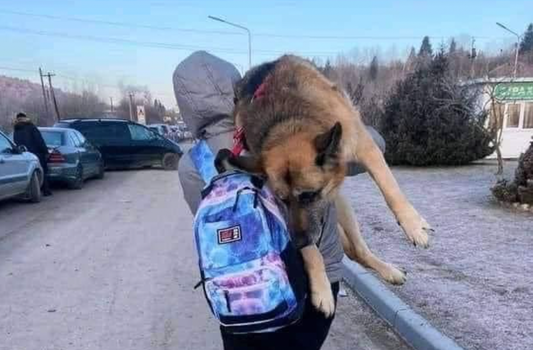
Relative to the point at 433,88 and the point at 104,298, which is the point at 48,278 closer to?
the point at 104,298

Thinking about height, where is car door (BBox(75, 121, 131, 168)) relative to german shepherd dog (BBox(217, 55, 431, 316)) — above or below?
below

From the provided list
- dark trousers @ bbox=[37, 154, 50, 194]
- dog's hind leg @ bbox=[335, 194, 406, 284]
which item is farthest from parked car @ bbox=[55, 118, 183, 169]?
dog's hind leg @ bbox=[335, 194, 406, 284]

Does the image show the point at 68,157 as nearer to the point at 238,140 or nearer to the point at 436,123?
the point at 436,123

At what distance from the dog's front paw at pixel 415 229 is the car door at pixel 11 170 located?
32.2ft

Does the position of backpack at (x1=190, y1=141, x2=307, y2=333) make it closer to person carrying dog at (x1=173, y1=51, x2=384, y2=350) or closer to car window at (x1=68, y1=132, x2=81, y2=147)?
person carrying dog at (x1=173, y1=51, x2=384, y2=350)

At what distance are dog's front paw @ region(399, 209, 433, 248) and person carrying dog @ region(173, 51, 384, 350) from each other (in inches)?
21.5

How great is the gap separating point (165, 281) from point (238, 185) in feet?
14.2

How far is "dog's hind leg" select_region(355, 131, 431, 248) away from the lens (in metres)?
2.39

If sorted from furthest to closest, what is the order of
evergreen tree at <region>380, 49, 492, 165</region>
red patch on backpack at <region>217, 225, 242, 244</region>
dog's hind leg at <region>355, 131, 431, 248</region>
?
1. evergreen tree at <region>380, 49, 492, 165</region>
2. dog's hind leg at <region>355, 131, 431, 248</region>
3. red patch on backpack at <region>217, 225, 242, 244</region>

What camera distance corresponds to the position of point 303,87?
227cm

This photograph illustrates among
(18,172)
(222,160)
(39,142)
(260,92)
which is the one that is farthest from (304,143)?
(39,142)

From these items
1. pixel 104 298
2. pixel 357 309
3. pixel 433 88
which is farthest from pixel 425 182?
pixel 104 298

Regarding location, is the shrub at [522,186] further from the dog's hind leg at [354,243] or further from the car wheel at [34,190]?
the car wheel at [34,190]

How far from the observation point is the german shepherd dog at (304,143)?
2.03 meters
